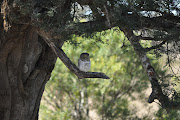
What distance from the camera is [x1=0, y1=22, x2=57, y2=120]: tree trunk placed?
499 cm

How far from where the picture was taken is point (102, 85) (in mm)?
11867

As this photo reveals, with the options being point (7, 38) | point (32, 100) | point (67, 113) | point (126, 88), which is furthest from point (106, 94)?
point (7, 38)

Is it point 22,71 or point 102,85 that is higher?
point 22,71

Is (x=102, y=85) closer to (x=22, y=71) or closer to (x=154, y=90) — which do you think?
(x=22, y=71)

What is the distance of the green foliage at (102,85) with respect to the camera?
11.9 meters

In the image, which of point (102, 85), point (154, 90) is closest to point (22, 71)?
point (154, 90)

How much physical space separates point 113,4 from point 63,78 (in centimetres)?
839

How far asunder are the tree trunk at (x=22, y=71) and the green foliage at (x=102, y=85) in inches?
247

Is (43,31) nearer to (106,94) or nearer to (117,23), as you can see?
(117,23)

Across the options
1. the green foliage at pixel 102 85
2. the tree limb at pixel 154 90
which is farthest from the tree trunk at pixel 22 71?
the green foliage at pixel 102 85

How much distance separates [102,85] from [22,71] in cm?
692

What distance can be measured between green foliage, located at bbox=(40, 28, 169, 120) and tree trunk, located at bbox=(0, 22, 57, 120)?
6.26 meters

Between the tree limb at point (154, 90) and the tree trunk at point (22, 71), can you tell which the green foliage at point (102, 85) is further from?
the tree limb at point (154, 90)

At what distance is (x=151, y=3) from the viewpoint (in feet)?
14.4
